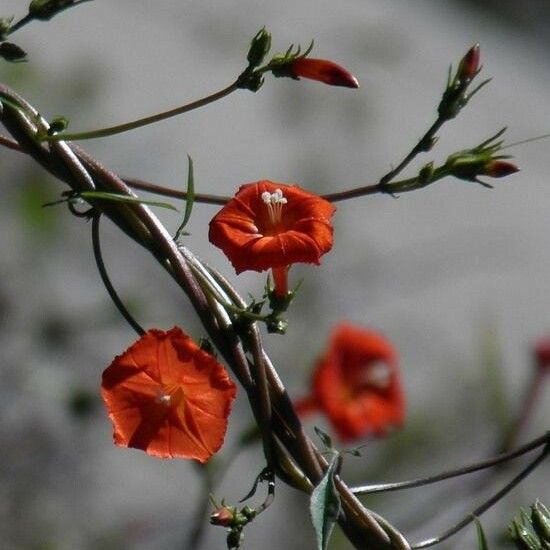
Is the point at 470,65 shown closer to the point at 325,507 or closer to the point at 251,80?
the point at 251,80

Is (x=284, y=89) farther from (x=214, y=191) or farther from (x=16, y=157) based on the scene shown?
(x=16, y=157)

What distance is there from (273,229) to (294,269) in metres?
1.62

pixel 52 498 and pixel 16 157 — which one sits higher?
pixel 16 157

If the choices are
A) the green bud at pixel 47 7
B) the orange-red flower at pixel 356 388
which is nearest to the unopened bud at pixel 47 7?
the green bud at pixel 47 7

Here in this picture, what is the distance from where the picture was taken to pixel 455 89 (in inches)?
40.1

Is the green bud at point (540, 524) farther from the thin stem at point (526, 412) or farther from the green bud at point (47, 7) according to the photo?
the thin stem at point (526, 412)

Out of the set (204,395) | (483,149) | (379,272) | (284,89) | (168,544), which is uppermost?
(483,149)

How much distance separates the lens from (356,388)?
1976 mm

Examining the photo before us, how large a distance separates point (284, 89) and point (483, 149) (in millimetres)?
2075

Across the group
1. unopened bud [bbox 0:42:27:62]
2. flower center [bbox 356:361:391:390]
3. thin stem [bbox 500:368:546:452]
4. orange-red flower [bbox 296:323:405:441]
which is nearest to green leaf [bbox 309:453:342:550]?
unopened bud [bbox 0:42:27:62]

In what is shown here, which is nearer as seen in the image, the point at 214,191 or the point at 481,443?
the point at 481,443

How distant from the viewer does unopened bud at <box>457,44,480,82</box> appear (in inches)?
39.8

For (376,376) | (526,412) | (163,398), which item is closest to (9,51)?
(163,398)

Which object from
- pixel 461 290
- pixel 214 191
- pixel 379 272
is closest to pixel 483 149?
pixel 379 272
